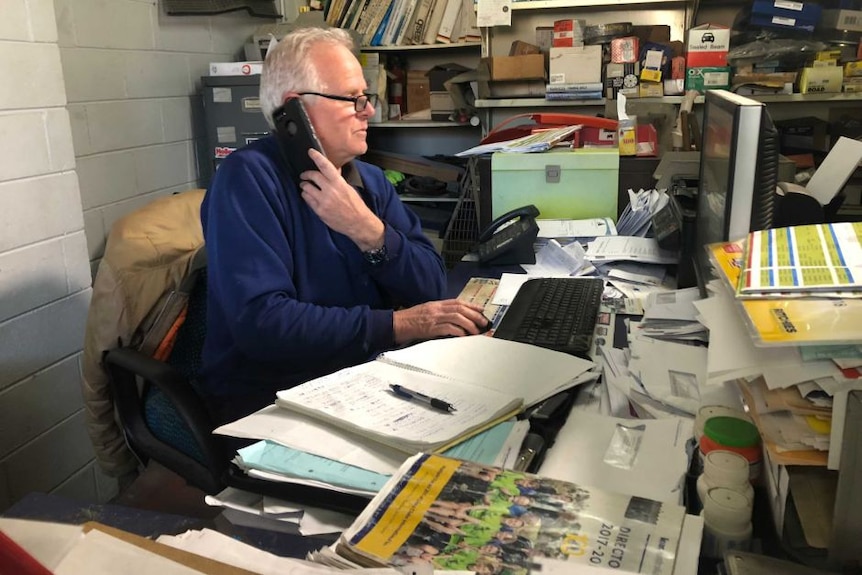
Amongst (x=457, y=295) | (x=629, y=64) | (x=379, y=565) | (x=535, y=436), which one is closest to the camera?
(x=379, y=565)

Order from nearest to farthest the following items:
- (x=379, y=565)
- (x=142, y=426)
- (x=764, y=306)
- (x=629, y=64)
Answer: (x=379, y=565)
(x=764, y=306)
(x=142, y=426)
(x=629, y=64)

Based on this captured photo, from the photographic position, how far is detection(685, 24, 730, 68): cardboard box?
10.4 feet

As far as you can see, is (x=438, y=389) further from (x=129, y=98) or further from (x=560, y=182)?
(x=129, y=98)

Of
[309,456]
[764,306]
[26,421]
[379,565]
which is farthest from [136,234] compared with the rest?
[764,306]

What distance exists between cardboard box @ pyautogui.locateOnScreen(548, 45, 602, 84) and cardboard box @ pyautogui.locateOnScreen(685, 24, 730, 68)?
1.29 ft

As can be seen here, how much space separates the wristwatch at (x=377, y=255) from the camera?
154 centimetres

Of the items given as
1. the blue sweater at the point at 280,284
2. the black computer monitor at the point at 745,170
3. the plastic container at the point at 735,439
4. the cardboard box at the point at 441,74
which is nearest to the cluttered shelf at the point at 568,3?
the cardboard box at the point at 441,74

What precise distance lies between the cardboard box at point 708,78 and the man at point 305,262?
7.01ft

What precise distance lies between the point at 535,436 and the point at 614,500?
0.69ft

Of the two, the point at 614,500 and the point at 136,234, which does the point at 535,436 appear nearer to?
the point at 614,500

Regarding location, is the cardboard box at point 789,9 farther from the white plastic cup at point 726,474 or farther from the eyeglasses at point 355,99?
the white plastic cup at point 726,474

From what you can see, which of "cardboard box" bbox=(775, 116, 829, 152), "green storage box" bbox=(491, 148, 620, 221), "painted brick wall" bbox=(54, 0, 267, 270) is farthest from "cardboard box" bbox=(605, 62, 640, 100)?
"painted brick wall" bbox=(54, 0, 267, 270)

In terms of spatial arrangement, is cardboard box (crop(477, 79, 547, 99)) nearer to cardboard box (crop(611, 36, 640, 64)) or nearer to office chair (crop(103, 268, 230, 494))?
cardboard box (crop(611, 36, 640, 64))

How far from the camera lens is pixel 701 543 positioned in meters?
0.68
